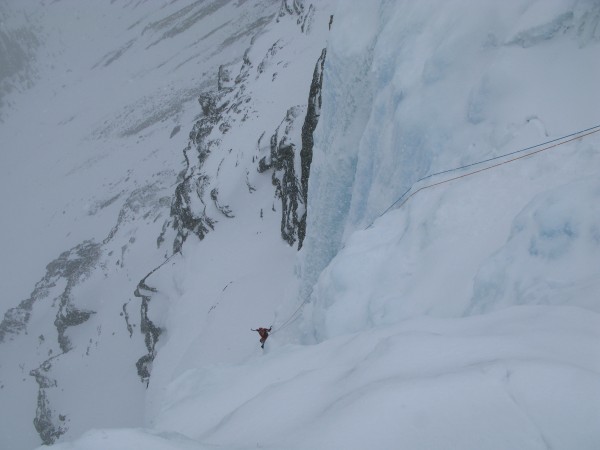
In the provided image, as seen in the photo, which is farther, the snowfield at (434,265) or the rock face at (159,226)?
the rock face at (159,226)

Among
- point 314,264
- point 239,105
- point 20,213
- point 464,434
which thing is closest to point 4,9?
point 20,213

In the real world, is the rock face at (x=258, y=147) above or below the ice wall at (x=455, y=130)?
below

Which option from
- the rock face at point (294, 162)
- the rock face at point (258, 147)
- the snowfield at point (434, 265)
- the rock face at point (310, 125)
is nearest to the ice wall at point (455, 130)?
the snowfield at point (434, 265)

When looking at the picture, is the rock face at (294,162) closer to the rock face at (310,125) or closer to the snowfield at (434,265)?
the rock face at (310,125)

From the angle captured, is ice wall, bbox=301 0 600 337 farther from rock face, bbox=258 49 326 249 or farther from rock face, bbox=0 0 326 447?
rock face, bbox=0 0 326 447

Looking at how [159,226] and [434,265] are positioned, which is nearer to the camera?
[434,265]

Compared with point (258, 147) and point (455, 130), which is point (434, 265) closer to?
point (455, 130)

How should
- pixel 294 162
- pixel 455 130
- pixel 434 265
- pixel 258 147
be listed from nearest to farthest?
pixel 434 265
pixel 455 130
pixel 294 162
pixel 258 147

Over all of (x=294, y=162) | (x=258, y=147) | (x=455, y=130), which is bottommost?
(x=294, y=162)

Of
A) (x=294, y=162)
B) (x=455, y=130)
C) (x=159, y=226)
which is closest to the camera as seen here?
(x=455, y=130)

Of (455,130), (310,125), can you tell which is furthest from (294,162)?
(455,130)

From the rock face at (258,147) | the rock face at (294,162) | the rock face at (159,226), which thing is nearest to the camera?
the rock face at (294,162)

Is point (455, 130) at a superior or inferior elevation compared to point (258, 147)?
superior

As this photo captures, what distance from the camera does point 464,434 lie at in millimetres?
2627
